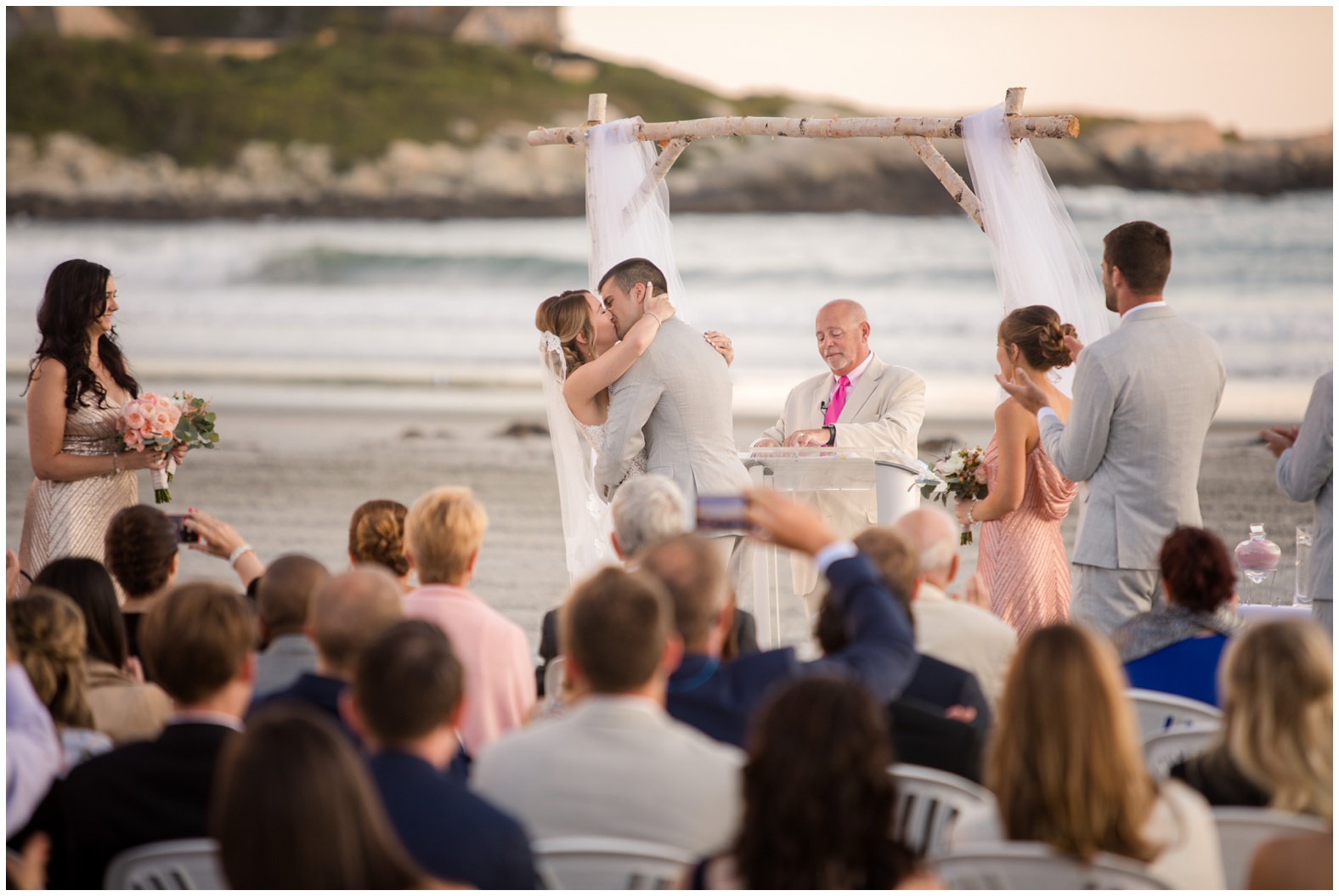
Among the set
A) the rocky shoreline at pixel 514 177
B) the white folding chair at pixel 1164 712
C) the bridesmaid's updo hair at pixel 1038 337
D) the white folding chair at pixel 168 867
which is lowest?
the white folding chair at pixel 168 867

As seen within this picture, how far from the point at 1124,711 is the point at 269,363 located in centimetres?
2017

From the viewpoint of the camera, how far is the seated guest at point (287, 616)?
3.01m

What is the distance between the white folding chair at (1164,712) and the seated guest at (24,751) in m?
2.18

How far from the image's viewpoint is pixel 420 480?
1574 centimetres

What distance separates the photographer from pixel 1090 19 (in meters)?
22.0

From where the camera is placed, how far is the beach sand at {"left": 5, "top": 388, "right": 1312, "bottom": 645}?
37.5 ft

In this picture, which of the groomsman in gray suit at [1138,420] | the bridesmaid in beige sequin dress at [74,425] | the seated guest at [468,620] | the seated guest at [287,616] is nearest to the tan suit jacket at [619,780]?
the seated guest at [468,620]

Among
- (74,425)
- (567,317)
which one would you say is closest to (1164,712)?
(567,317)

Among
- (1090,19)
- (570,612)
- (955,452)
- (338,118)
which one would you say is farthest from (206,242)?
(570,612)

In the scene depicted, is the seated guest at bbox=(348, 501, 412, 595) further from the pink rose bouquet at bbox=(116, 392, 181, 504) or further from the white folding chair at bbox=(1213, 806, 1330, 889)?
the white folding chair at bbox=(1213, 806, 1330, 889)

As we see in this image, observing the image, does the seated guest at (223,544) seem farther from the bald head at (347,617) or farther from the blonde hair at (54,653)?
the bald head at (347,617)

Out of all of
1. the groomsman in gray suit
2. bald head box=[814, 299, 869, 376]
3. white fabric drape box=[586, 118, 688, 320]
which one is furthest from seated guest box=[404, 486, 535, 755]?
bald head box=[814, 299, 869, 376]

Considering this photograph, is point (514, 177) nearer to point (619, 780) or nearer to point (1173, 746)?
point (1173, 746)

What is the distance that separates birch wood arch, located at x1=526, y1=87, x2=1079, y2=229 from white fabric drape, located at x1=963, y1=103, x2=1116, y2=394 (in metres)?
0.08
